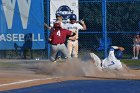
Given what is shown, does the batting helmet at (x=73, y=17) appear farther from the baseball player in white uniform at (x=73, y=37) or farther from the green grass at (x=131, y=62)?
the green grass at (x=131, y=62)

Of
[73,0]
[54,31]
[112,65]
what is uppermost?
[73,0]

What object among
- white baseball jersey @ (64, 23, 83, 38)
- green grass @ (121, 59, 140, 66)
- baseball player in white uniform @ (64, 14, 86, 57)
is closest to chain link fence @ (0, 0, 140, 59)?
green grass @ (121, 59, 140, 66)

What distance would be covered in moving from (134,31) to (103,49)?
1793 mm

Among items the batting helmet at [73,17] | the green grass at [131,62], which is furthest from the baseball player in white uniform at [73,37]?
the green grass at [131,62]

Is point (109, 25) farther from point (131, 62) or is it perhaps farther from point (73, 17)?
point (73, 17)

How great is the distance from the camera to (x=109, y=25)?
69.6ft

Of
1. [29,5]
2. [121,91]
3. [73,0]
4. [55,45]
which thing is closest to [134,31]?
[73,0]

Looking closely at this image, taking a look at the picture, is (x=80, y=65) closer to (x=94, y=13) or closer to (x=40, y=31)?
(x=40, y=31)

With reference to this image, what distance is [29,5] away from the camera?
2027cm

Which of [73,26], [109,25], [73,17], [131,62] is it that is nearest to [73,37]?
[73,26]

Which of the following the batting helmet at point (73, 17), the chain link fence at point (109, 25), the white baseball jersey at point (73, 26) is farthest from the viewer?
the chain link fence at point (109, 25)

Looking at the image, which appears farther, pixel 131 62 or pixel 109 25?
pixel 109 25

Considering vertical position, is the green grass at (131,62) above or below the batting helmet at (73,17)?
below

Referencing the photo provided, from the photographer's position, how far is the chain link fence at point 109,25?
20.4m
